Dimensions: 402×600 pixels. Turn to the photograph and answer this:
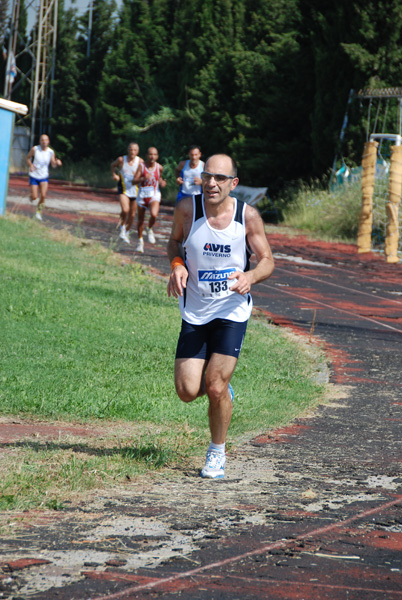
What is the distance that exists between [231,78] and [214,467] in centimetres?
3206

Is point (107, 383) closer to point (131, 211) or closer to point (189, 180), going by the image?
point (189, 180)

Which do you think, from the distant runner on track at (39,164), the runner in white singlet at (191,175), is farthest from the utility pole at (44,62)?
the runner in white singlet at (191,175)

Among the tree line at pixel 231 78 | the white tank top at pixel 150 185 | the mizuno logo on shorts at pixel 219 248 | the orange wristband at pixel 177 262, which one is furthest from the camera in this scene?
the tree line at pixel 231 78

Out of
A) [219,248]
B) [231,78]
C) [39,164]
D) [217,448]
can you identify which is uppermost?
[231,78]

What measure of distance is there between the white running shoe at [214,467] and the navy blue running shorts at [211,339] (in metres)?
0.59

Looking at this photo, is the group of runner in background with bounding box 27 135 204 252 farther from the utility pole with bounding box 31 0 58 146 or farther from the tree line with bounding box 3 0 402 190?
the utility pole with bounding box 31 0 58 146

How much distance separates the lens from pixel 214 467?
222 inches

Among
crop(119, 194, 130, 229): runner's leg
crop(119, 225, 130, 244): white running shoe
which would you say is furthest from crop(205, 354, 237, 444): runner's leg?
crop(119, 225, 130, 244): white running shoe

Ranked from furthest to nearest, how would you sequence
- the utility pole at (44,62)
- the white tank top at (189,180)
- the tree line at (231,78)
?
the utility pole at (44,62) → the tree line at (231,78) → the white tank top at (189,180)

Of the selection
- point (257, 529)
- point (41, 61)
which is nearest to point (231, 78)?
point (41, 61)

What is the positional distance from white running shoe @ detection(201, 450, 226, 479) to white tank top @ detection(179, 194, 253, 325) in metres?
0.81

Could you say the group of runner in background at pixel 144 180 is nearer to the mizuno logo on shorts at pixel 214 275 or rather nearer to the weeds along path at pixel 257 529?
the weeds along path at pixel 257 529

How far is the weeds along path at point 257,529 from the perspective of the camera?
12.8 feet

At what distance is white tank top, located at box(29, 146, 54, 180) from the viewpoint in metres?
23.3
